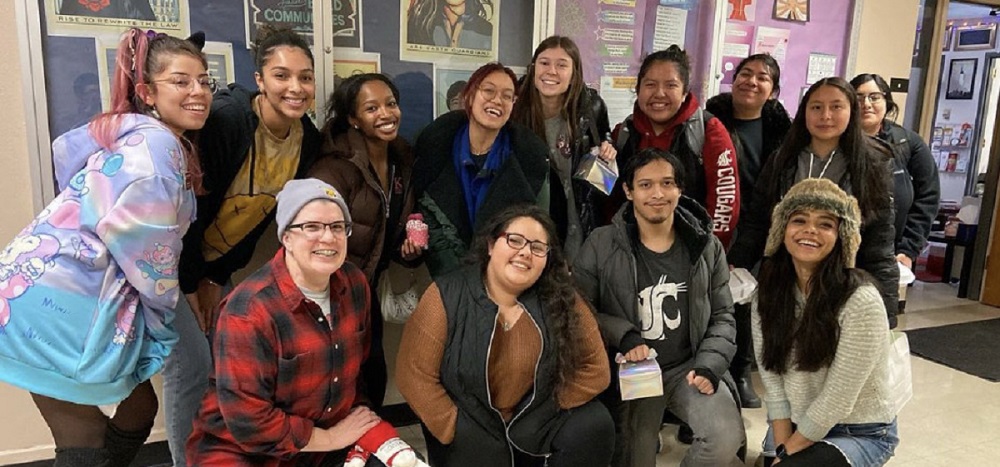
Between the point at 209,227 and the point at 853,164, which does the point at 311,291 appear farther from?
the point at 853,164

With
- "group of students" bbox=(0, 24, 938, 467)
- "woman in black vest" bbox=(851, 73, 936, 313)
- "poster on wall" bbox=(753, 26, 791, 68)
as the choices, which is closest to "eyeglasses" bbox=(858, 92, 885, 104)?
"woman in black vest" bbox=(851, 73, 936, 313)

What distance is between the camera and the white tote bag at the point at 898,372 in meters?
2.05

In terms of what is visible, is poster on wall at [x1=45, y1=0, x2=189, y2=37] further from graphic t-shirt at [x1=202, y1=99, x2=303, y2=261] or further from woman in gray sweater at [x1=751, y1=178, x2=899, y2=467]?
woman in gray sweater at [x1=751, y1=178, x2=899, y2=467]

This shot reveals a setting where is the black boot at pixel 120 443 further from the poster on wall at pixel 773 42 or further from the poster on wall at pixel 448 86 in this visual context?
the poster on wall at pixel 773 42

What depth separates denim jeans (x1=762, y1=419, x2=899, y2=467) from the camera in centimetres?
199

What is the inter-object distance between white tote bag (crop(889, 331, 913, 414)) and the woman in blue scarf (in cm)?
124

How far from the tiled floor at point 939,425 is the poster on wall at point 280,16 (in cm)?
125

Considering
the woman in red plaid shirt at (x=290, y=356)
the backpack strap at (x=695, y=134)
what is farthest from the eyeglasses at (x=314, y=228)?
the backpack strap at (x=695, y=134)

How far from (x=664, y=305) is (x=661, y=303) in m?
0.01

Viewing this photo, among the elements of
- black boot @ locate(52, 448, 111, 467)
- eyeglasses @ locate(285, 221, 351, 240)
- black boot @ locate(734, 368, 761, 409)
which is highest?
eyeglasses @ locate(285, 221, 351, 240)

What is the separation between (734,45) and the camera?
11.2 ft

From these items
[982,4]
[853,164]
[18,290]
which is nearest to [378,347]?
[18,290]

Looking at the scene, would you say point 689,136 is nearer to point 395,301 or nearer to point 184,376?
point 395,301

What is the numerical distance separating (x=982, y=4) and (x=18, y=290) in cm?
577
